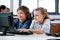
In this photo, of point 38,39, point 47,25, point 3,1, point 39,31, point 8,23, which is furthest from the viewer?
point 3,1

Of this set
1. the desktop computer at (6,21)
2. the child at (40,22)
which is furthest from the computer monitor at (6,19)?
the child at (40,22)

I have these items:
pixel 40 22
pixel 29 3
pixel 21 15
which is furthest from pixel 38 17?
pixel 29 3

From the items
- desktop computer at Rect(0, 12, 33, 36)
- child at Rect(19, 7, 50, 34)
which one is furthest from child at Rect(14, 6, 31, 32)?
desktop computer at Rect(0, 12, 33, 36)

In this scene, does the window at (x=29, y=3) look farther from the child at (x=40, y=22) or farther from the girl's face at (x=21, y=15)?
the child at (x=40, y=22)

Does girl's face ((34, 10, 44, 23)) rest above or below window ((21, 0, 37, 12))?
below

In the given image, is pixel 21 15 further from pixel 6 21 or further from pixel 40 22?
pixel 6 21

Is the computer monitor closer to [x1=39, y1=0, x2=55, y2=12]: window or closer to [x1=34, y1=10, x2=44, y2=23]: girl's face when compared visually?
[x1=34, y1=10, x2=44, y2=23]: girl's face

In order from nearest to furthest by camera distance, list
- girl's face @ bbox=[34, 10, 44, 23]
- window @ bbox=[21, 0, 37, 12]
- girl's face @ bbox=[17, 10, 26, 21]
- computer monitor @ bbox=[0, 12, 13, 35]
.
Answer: computer monitor @ bbox=[0, 12, 13, 35] → girl's face @ bbox=[34, 10, 44, 23] → girl's face @ bbox=[17, 10, 26, 21] → window @ bbox=[21, 0, 37, 12]

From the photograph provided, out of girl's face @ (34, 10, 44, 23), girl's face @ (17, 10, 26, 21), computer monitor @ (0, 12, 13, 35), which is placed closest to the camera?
computer monitor @ (0, 12, 13, 35)

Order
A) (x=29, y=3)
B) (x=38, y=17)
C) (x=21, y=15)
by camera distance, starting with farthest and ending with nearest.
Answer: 1. (x=29, y=3)
2. (x=21, y=15)
3. (x=38, y=17)

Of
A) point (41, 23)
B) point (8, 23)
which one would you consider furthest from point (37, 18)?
point (8, 23)

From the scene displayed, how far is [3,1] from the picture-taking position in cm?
546

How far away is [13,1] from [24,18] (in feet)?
7.50

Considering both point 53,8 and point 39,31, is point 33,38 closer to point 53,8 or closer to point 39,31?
point 39,31
